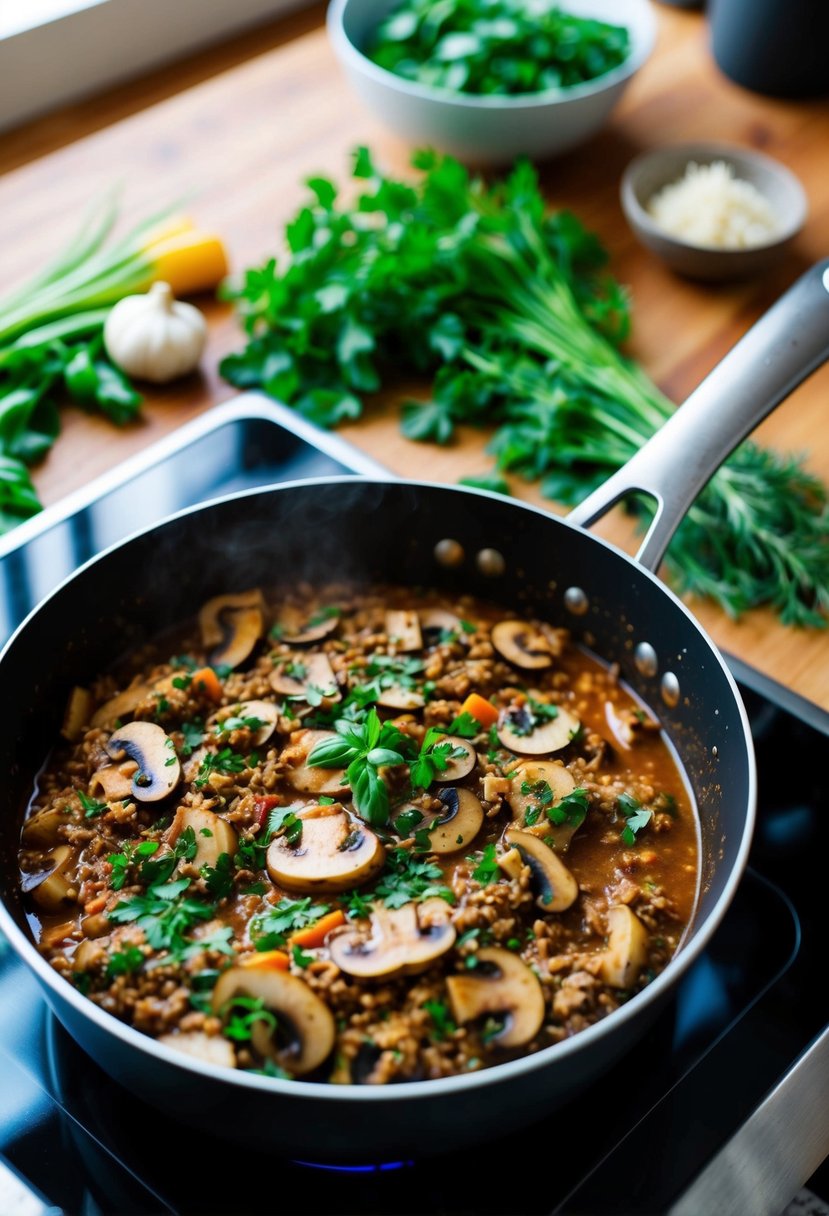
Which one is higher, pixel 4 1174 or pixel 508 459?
pixel 508 459

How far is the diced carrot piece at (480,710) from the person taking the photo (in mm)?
1814

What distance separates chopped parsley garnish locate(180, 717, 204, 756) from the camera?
1.77 metres

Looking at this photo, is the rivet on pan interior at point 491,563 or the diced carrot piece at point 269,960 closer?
the diced carrot piece at point 269,960

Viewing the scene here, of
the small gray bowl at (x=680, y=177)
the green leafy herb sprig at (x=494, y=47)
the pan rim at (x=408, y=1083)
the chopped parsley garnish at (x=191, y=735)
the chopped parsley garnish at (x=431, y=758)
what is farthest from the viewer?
the green leafy herb sprig at (x=494, y=47)

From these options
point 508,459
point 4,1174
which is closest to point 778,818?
point 508,459

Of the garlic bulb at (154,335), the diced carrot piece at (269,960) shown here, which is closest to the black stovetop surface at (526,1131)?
the diced carrot piece at (269,960)

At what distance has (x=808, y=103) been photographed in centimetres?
338

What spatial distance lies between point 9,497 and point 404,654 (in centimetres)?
79

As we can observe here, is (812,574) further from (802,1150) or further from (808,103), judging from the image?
(808,103)

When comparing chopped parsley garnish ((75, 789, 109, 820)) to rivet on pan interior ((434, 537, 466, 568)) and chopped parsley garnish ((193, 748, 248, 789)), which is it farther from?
rivet on pan interior ((434, 537, 466, 568))

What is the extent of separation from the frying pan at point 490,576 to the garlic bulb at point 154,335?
0.61 metres

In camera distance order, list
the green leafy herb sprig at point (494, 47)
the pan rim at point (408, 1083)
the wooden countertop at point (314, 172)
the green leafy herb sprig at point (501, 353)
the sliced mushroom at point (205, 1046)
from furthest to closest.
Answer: the green leafy herb sprig at point (494, 47), the wooden countertop at point (314, 172), the green leafy herb sprig at point (501, 353), the sliced mushroom at point (205, 1046), the pan rim at point (408, 1083)

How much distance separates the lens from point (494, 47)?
2846mm

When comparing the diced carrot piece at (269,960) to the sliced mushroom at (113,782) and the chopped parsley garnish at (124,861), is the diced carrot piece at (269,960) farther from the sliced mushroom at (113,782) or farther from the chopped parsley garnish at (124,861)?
the sliced mushroom at (113,782)
